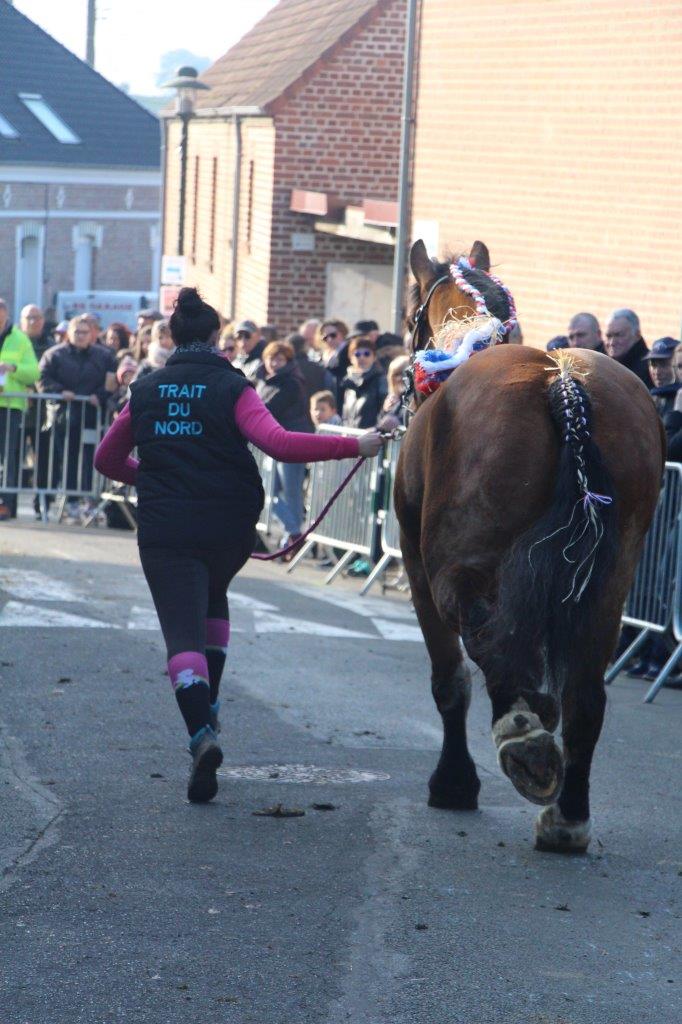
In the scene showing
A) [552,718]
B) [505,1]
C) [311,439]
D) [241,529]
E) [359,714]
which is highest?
[505,1]

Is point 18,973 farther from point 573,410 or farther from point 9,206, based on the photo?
point 9,206

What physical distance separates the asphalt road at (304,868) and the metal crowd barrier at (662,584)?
1.96 ft

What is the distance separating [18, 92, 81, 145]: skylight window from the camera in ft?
160

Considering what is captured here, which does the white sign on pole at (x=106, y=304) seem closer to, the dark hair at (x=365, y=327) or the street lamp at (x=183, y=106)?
the street lamp at (x=183, y=106)

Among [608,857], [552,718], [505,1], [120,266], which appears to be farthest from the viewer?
[120,266]

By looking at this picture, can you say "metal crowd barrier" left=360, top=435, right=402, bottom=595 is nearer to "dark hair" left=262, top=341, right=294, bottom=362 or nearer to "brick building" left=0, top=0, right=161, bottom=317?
"dark hair" left=262, top=341, right=294, bottom=362

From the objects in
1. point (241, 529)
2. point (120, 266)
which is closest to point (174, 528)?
point (241, 529)

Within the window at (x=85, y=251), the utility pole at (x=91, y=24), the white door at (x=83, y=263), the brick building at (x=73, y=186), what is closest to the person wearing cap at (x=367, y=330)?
the brick building at (x=73, y=186)

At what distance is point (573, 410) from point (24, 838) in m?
2.35

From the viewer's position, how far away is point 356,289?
26391 mm

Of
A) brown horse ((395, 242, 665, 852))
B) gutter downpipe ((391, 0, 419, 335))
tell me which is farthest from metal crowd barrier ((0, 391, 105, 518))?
brown horse ((395, 242, 665, 852))

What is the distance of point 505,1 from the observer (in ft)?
57.3

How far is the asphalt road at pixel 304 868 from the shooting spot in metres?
4.14

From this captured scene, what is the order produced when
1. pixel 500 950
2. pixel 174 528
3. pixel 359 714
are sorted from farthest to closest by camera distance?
pixel 359 714 < pixel 174 528 < pixel 500 950
